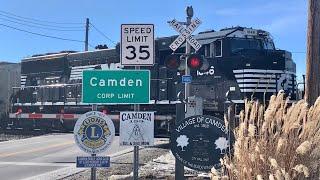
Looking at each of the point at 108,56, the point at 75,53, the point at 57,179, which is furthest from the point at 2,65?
the point at 57,179

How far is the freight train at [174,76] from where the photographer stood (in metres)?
17.3

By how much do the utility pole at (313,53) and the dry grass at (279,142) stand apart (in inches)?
95.4

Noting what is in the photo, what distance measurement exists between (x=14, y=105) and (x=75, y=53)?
607 centimetres

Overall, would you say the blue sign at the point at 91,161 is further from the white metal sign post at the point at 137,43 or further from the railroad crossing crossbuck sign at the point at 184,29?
the railroad crossing crossbuck sign at the point at 184,29

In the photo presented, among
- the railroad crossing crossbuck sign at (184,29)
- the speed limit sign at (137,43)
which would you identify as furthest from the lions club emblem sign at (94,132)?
the railroad crossing crossbuck sign at (184,29)

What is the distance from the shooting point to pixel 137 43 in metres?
8.36

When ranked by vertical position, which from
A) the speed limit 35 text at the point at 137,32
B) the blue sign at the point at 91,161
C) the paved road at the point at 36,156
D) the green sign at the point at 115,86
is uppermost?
the speed limit 35 text at the point at 137,32

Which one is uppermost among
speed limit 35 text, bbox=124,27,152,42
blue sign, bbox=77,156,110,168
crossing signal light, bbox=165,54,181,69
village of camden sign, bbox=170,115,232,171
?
speed limit 35 text, bbox=124,27,152,42

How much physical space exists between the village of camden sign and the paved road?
16.5 feet

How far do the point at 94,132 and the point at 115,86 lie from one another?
2.66 ft

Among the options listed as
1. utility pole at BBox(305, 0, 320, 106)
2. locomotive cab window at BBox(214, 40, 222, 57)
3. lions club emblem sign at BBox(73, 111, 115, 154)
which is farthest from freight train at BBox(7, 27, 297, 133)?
lions club emblem sign at BBox(73, 111, 115, 154)

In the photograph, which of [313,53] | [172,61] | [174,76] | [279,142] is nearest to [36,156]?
[174,76]

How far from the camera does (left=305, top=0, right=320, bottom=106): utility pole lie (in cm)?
899

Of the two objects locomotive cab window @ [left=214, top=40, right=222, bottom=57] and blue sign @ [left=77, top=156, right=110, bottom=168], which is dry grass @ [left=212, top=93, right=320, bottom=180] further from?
locomotive cab window @ [left=214, top=40, right=222, bottom=57]
